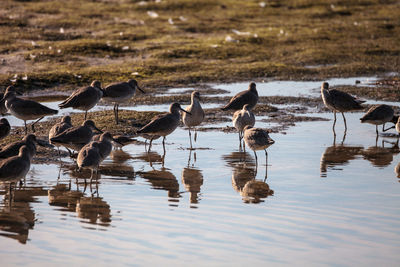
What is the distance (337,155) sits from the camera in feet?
46.9

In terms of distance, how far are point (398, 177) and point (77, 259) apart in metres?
7.03

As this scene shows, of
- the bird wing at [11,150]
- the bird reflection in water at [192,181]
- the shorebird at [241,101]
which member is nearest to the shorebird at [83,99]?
the shorebird at [241,101]

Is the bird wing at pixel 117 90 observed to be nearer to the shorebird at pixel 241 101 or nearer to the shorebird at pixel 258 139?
the shorebird at pixel 241 101

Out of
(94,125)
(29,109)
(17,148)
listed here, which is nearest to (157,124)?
(94,125)

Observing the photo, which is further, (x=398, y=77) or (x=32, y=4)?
(x=32, y=4)

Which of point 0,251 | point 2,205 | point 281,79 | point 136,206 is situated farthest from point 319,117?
point 0,251

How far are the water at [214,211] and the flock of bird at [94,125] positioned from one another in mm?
545

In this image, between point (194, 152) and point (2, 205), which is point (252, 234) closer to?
point (2, 205)

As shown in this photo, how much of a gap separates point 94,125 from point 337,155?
5805mm

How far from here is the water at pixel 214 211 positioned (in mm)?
8242

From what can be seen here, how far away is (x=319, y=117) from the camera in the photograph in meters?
18.8

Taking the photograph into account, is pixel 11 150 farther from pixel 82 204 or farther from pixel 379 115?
pixel 379 115

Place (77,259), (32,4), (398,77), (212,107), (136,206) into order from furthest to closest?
(32,4) → (398,77) → (212,107) → (136,206) → (77,259)

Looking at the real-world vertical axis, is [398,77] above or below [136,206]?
above
